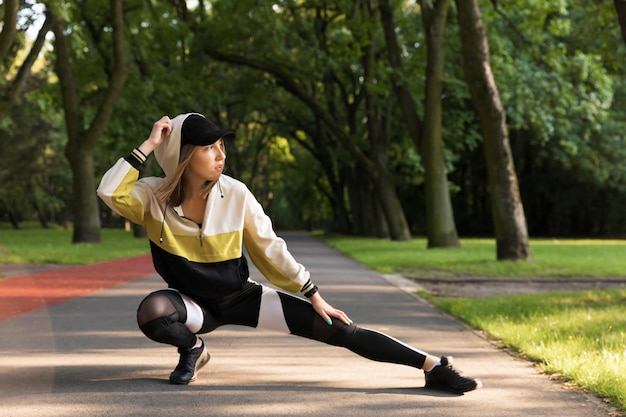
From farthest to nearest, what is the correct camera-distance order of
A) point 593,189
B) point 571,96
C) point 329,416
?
point 593,189
point 571,96
point 329,416

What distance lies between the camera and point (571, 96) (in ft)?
96.0

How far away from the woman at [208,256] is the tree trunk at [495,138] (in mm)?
15472

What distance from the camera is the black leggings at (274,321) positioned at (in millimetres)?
6055

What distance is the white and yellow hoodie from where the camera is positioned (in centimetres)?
591

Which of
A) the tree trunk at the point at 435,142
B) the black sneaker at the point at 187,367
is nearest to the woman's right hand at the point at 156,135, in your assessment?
the black sneaker at the point at 187,367

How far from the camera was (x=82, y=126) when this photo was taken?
3259 cm

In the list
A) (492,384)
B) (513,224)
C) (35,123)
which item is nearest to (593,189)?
(35,123)

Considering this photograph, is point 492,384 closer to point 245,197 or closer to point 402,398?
point 402,398

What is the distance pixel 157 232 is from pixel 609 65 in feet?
42.7

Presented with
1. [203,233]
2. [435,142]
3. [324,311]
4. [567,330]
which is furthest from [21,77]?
[324,311]

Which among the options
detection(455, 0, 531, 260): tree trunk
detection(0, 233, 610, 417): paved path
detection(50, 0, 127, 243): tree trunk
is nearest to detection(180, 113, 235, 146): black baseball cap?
detection(0, 233, 610, 417): paved path

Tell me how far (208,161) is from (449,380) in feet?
5.95

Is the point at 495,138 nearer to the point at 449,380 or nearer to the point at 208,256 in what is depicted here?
the point at 449,380

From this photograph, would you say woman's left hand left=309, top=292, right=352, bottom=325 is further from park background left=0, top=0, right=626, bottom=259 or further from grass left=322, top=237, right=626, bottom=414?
park background left=0, top=0, right=626, bottom=259
